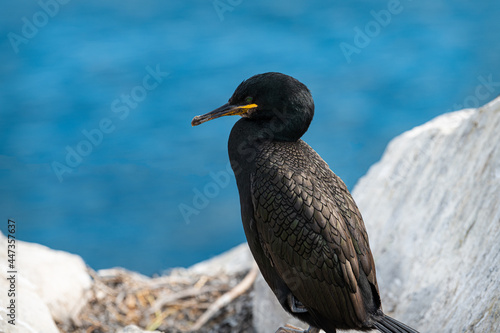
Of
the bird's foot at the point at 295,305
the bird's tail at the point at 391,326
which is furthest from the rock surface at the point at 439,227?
the bird's foot at the point at 295,305

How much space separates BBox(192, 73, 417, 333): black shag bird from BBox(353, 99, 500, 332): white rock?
0.51m

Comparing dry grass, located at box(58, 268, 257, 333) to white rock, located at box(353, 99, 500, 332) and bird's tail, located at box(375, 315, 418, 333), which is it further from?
bird's tail, located at box(375, 315, 418, 333)

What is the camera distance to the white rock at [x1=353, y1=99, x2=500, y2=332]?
9.80 feet

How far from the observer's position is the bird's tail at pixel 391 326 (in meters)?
2.66

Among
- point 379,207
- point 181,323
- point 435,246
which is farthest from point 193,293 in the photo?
point 435,246

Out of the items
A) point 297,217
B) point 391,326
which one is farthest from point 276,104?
point 391,326

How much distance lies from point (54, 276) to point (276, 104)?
8.53 ft

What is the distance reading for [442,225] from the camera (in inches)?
142

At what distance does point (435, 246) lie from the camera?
A: 3559mm

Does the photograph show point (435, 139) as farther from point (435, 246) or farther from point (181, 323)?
point (181, 323)

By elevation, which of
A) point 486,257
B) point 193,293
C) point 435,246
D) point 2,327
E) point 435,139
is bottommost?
point 2,327

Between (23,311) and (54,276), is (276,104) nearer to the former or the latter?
(23,311)

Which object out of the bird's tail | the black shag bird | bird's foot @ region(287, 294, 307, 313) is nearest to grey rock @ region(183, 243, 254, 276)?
bird's foot @ region(287, 294, 307, 313)

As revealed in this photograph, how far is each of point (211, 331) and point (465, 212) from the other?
84.7 inches
